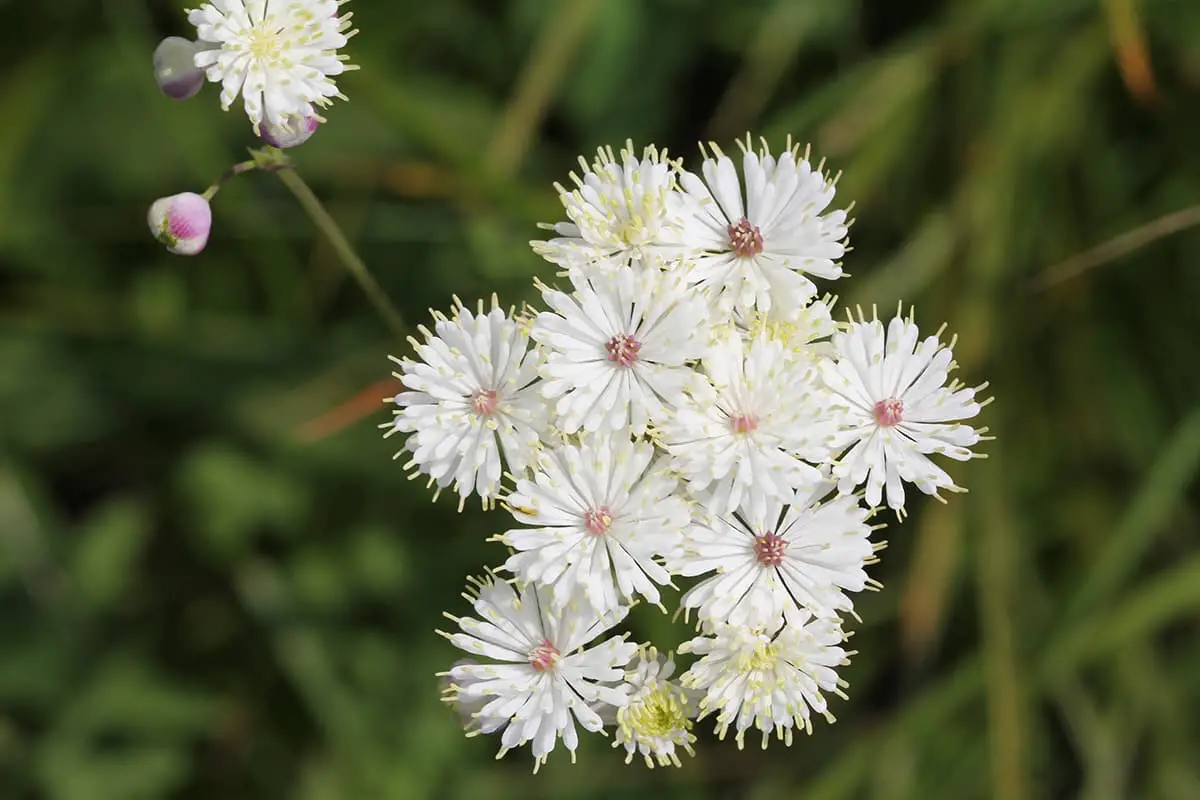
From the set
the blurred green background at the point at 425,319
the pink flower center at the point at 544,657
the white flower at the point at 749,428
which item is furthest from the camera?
the blurred green background at the point at 425,319

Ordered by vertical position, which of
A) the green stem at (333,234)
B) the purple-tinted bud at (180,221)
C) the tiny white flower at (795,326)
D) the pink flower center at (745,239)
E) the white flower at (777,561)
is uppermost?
the pink flower center at (745,239)

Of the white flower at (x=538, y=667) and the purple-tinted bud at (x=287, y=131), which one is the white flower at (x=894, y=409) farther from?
the purple-tinted bud at (x=287, y=131)

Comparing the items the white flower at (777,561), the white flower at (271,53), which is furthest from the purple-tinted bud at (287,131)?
the white flower at (777,561)

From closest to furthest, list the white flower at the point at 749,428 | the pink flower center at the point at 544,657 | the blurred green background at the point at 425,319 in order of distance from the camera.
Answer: the white flower at the point at 749,428, the pink flower center at the point at 544,657, the blurred green background at the point at 425,319

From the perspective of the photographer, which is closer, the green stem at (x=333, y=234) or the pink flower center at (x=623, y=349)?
the pink flower center at (x=623, y=349)

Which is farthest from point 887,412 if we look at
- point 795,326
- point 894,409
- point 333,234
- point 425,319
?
point 425,319

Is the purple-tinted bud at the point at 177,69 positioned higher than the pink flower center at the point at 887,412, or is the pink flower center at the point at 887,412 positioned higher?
the purple-tinted bud at the point at 177,69

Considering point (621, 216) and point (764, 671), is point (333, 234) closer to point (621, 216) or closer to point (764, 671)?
point (621, 216)

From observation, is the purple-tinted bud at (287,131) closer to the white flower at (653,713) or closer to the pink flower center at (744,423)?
the pink flower center at (744,423)
